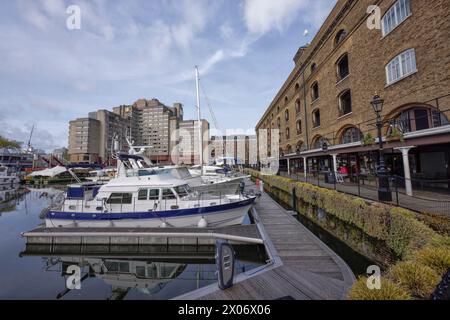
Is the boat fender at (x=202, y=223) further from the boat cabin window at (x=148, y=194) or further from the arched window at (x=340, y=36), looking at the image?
the arched window at (x=340, y=36)

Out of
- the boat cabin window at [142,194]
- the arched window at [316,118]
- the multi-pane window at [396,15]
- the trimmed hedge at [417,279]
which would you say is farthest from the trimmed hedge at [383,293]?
the arched window at [316,118]

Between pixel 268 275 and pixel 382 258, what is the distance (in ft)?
17.7

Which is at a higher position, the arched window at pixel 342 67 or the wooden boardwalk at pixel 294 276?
the arched window at pixel 342 67

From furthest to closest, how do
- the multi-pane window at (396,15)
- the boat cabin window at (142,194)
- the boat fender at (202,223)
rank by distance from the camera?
1. the multi-pane window at (396,15)
2. the boat cabin window at (142,194)
3. the boat fender at (202,223)

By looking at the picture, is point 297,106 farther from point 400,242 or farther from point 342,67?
point 400,242

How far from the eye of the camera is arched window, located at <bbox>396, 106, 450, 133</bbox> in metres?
12.1

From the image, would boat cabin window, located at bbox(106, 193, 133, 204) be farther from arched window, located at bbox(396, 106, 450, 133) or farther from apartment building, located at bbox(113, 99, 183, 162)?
apartment building, located at bbox(113, 99, 183, 162)

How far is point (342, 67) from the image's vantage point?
2312 cm

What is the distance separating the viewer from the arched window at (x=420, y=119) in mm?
12110

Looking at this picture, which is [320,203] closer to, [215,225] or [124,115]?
[215,225]

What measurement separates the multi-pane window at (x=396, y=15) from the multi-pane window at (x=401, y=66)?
7.87 feet

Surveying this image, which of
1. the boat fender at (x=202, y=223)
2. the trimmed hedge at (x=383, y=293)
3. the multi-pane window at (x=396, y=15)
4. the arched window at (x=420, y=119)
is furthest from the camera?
the multi-pane window at (x=396, y=15)

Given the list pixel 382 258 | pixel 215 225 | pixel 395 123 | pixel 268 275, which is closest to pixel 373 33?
pixel 395 123

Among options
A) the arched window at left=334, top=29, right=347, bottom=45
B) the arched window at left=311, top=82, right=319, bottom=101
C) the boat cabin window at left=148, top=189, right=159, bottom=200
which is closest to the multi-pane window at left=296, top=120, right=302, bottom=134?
the arched window at left=311, top=82, right=319, bottom=101
